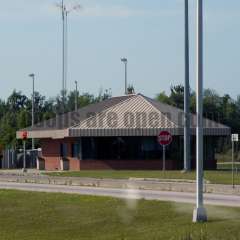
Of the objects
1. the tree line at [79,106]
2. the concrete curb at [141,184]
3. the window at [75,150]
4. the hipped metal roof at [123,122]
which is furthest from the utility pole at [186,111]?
the tree line at [79,106]

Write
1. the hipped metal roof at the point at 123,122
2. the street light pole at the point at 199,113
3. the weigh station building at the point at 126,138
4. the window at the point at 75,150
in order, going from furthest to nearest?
the window at the point at 75,150 < the weigh station building at the point at 126,138 < the hipped metal roof at the point at 123,122 < the street light pole at the point at 199,113

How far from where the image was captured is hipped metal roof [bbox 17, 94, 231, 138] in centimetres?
5722

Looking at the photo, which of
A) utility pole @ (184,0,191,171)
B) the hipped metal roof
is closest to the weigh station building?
the hipped metal roof

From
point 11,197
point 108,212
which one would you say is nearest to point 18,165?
point 11,197

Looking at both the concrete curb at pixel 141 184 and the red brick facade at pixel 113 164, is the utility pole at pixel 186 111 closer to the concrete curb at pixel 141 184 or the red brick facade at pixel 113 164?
the red brick facade at pixel 113 164

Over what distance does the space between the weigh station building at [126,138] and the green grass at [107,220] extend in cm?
3064

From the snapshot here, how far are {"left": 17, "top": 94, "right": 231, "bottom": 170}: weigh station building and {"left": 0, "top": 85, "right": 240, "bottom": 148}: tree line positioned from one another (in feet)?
106

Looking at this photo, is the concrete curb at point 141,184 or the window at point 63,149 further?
the window at point 63,149

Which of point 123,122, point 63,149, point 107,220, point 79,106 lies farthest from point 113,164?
point 79,106

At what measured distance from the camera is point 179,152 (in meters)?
58.4

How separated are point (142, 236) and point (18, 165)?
55.8 m

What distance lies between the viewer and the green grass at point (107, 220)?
1725cm

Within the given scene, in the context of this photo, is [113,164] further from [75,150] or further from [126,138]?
[75,150]

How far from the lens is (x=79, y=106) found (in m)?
127
